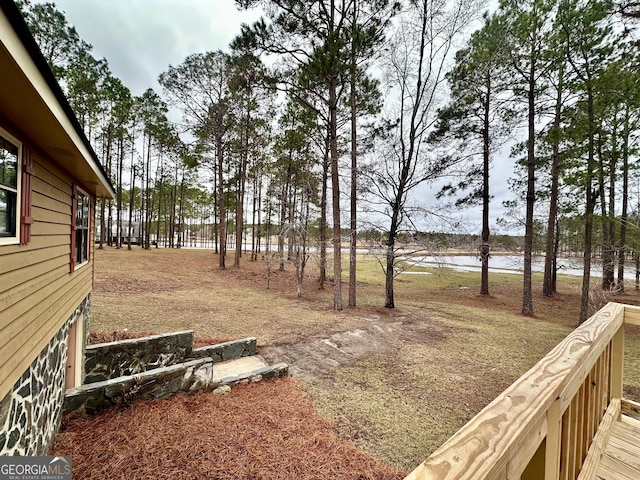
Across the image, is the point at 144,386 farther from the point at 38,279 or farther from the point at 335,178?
the point at 335,178

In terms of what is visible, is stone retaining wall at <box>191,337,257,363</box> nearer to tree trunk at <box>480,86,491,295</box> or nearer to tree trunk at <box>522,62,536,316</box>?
tree trunk at <box>480,86,491,295</box>

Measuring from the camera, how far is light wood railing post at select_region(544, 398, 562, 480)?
94 centimetres

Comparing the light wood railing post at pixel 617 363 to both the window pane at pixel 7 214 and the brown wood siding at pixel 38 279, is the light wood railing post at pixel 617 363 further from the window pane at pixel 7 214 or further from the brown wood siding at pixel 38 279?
the window pane at pixel 7 214

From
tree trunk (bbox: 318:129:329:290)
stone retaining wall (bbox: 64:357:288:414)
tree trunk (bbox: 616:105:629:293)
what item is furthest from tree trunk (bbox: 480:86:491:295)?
stone retaining wall (bbox: 64:357:288:414)

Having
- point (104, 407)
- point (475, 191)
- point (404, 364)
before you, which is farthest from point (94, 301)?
point (475, 191)

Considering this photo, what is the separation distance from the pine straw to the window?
265 centimetres

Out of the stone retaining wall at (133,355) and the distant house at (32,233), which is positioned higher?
the distant house at (32,233)

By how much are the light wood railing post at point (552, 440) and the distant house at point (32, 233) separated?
2.59 metres

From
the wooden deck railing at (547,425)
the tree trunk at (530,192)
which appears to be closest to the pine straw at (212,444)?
the wooden deck railing at (547,425)

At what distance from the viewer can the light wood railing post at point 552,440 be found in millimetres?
944

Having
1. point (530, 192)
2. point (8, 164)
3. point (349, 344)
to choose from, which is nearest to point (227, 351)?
point (349, 344)

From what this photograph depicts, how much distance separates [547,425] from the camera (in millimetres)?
929

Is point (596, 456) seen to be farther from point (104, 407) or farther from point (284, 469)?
point (104, 407)

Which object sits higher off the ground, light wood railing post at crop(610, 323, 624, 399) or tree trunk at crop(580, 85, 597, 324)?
tree trunk at crop(580, 85, 597, 324)
